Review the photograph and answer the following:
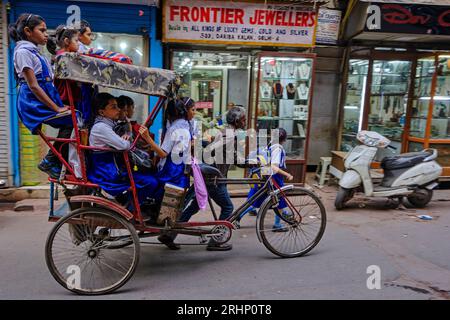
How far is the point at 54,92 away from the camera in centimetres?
313

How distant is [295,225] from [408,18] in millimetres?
4777

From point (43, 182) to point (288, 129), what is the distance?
464 centimetres

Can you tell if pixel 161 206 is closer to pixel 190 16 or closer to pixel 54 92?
pixel 54 92

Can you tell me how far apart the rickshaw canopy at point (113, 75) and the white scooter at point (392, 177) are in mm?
3728

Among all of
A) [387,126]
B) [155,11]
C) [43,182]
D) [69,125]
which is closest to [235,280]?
[69,125]

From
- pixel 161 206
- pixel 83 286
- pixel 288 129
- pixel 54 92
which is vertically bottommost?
pixel 83 286

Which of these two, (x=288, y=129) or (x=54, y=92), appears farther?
(x=288, y=129)

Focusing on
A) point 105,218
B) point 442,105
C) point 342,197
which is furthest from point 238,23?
point 105,218

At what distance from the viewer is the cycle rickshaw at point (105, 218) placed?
2957 millimetres

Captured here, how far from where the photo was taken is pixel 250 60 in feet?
23.7

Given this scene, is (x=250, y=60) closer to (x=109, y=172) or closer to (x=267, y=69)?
(x=267, y=69)

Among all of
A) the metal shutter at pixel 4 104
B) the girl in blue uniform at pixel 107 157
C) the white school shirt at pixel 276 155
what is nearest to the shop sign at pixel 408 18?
the white school shirt at pixel 276 155

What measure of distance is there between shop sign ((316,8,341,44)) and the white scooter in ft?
7.79

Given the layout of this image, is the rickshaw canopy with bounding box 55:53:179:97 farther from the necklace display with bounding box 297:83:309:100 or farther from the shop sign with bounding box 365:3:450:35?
the shop sign with bounding box 365:3:450:35
